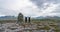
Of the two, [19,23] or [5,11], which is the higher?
[5,11]

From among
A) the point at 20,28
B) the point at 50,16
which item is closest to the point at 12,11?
the point at 20,28

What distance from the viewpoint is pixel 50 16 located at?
3.30m

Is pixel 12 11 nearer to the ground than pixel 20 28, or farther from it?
farther from it

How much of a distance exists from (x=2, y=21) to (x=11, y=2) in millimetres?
477

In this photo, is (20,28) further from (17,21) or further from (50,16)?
(50,16)

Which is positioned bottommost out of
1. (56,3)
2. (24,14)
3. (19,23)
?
(19,23)

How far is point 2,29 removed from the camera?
3.23 m

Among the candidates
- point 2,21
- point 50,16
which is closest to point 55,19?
point 50,16

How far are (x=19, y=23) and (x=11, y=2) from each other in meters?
0.51

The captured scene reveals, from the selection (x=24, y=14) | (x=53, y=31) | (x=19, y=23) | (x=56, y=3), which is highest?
(x=56, y=3)

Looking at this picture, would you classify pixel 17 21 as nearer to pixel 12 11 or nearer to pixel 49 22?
Result: pixel 12 11

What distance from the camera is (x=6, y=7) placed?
3270mm

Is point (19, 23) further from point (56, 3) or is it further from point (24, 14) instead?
point (56, 3)

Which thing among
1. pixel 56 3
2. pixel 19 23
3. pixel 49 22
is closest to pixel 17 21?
pixel 19 23
